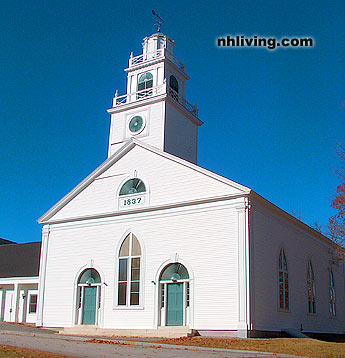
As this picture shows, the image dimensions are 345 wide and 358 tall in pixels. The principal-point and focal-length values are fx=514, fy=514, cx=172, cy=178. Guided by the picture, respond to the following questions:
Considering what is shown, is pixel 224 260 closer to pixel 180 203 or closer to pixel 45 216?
pixel 180 203

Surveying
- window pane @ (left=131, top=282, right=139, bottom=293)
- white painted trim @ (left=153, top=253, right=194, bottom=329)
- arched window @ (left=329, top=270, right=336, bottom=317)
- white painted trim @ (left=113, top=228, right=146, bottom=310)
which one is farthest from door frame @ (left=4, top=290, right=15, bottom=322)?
arched window @ (left=329, top=270, right=336, bottom=317)

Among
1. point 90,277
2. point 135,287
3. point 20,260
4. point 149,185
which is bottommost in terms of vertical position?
point 135,287

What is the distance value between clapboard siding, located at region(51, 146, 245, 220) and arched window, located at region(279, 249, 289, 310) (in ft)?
17.7

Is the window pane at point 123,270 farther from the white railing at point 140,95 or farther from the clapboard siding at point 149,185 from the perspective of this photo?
the white railing at point 140,95

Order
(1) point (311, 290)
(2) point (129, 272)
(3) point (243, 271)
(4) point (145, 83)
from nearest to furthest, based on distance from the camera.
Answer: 1. (3) point (243, 271)
2. (2) point (129, 272)
3. (1) point (311, 290)
4. (4) point (145, 83)

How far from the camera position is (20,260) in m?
39.0

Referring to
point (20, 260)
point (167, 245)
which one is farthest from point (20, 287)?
point (167, 245)

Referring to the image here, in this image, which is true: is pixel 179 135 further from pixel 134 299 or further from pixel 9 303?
pixel 9 303

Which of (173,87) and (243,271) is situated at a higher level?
(173,87)

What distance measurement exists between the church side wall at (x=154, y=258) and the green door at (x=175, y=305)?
698mm

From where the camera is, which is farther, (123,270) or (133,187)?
(133,187)

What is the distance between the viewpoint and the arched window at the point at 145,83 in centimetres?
3338

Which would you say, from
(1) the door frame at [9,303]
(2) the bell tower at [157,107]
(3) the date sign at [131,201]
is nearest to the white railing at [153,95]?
(2) the bell tower at [157,107]

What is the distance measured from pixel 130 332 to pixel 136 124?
42.8ft
